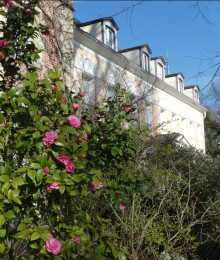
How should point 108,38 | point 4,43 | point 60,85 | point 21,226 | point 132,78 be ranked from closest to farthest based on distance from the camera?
point 21,226
point 60,85
point 4,43
point 108,38
point 132,78

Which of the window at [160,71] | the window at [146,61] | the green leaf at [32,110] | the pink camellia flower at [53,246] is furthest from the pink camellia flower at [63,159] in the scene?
the window at [160,71]

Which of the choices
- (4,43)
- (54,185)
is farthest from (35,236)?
(4,43)

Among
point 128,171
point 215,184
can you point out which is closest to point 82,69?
point 215,184

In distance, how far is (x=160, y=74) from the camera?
23047 mm

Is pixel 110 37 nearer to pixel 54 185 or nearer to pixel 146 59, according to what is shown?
pixel 146 59

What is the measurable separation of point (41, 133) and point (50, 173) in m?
0.37

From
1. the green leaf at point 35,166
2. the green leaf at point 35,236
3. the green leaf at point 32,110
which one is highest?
the green leaf at point 32,110

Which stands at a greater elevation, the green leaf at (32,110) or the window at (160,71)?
the window at (160,71)

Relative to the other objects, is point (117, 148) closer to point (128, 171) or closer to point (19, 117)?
point (128, 171)

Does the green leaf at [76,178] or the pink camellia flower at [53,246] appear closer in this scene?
the pink camellia flower at [53,246]

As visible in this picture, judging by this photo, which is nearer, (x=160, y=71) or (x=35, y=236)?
(x=35, y=236)

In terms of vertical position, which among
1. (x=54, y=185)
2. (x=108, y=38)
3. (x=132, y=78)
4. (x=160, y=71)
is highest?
(x=160, y=71)

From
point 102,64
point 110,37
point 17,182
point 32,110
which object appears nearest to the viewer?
point 17,182

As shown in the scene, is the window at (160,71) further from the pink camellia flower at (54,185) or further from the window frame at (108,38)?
the pink camellia flower at (54,185)
